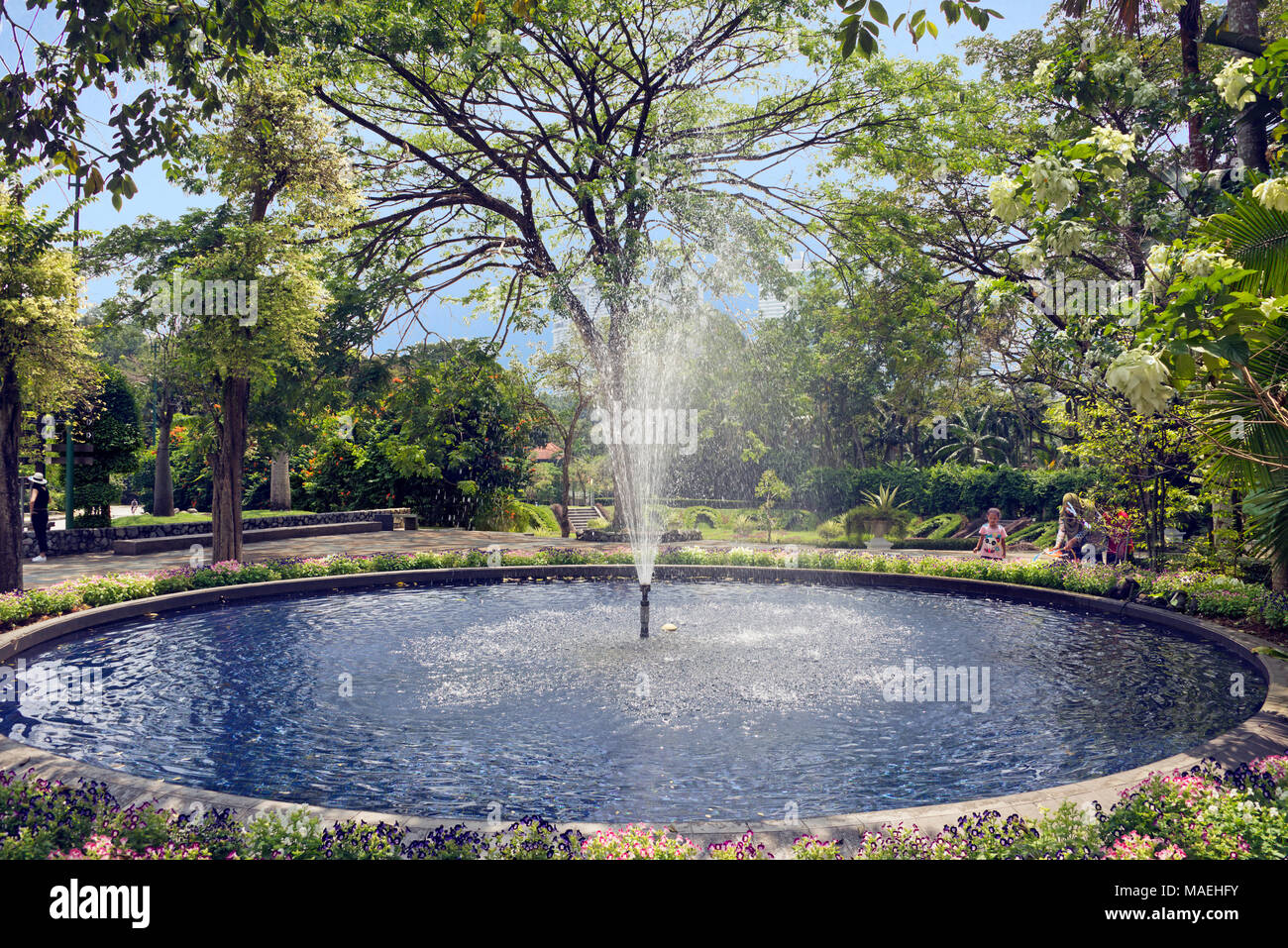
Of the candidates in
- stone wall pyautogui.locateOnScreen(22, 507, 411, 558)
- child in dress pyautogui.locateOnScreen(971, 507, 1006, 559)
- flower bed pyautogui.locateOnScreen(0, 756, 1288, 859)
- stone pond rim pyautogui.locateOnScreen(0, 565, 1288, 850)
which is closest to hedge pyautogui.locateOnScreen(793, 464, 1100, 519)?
child in dress pyautogui.locateOnScreen(971, 507, 1006, 559)

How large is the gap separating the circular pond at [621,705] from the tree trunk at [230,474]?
3.37 m

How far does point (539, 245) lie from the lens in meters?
23.0

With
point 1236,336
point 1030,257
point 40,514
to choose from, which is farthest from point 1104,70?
point 40,514

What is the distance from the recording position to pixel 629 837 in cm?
462

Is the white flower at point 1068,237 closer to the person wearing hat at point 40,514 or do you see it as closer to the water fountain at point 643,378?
the water fountain at point 643,378

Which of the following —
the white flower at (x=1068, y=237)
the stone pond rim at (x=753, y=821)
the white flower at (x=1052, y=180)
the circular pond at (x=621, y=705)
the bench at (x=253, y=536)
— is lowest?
the circular pond at (x=621, y=705)

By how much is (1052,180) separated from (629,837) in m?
→ 5.96

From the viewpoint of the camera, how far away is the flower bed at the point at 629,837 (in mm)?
4414

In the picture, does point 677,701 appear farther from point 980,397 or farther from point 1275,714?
point 980,397

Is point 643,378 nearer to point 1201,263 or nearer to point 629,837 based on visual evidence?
point 1201,263

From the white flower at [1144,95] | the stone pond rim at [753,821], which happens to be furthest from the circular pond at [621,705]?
the white flower at [1144,95]

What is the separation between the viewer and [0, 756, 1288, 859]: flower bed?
4.41m
